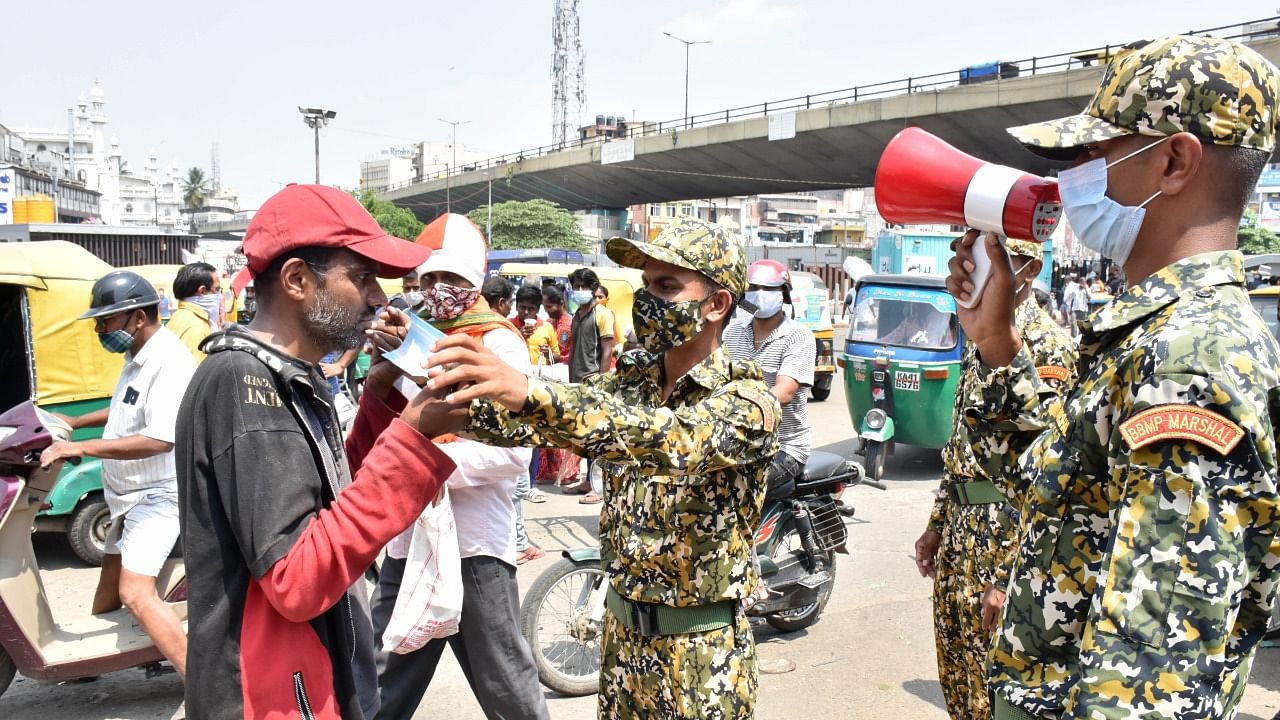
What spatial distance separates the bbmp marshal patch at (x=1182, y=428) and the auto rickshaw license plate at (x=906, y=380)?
8.21 m

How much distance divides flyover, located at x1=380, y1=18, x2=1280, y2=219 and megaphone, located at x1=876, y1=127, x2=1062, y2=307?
531 inches

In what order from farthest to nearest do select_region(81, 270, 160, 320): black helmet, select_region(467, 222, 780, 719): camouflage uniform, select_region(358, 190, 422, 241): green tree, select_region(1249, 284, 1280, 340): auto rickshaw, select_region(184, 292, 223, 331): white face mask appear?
select_region(358, 190, 422, 241): green tree → select_region(1249, 284, 1280, 340): auto rickshaw → select_region(184, 292, 223, 331): white face mask → select_region(81, 270, 160, 320): black helmet → select_region(467, 222, 780, 719): camouflage uniform

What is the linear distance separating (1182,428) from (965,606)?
2307 millimetres

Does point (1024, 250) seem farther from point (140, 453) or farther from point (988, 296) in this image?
point (140, 453)

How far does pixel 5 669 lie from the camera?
170 inches

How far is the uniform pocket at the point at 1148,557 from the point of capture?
1309 mm

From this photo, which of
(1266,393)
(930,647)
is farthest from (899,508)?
(1266,393)

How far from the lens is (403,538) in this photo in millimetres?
3535

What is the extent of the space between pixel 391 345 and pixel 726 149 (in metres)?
40.4

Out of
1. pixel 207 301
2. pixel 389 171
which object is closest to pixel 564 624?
pixel 207 301

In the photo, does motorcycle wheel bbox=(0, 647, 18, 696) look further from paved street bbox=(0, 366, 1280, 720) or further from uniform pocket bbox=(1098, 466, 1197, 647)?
uniform pocket bbox=(1098, 466, 1197, 647)

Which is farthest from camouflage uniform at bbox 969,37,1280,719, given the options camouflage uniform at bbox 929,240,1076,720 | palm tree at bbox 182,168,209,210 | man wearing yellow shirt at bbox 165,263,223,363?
palm tree at bbox 182,168,209,210

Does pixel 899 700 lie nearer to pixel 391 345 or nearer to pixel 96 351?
pixel 391 345

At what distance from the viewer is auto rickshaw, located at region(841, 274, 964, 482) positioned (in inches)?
365
